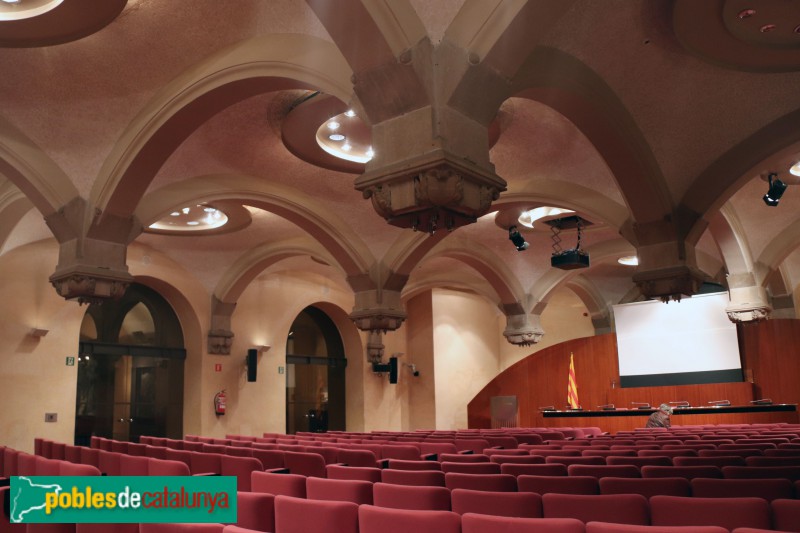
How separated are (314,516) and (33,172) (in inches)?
287

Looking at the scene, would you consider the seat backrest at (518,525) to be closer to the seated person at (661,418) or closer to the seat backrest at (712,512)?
the seat backrest at (712,512)

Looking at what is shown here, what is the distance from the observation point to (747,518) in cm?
294

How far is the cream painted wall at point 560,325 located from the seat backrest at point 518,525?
2184 centimetres

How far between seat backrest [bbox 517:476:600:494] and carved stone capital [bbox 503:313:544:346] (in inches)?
530

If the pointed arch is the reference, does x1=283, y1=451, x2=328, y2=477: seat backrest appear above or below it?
below

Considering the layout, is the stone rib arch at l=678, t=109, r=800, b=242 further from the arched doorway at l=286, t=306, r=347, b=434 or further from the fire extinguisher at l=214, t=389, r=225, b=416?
the arched doorway at l=286, t=306, r=347, b=434

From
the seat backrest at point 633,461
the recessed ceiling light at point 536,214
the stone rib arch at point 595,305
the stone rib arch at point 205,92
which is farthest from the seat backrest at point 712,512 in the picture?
the stone rib arch at point 595,305

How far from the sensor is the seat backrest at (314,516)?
9.91ft

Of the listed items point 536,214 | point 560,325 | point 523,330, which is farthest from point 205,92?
point 560,325

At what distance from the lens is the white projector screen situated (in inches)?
712

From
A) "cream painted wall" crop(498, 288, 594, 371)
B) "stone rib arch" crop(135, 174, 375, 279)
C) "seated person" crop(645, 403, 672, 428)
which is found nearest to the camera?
"stone rib arch" crop(135, 174, 375, 279)

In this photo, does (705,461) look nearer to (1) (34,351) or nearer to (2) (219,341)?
(1) (34,351)

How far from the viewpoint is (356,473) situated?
491 centimetres

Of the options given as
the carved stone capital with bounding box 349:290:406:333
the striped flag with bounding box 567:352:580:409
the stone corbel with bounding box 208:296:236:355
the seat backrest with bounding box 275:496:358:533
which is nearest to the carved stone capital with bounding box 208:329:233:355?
the stone corbel with bounding box 208:296:236:355
